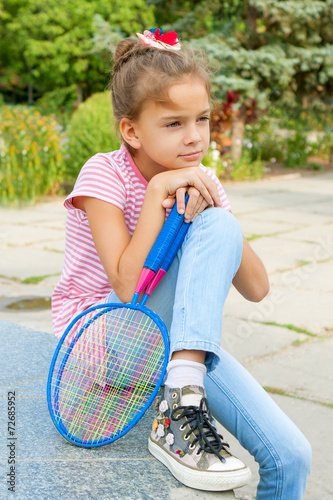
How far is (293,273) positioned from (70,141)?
5.17 metres

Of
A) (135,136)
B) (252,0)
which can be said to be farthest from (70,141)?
(135,136)

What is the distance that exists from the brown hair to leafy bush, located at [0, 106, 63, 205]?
5707mm

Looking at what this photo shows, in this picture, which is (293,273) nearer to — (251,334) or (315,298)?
(315,298)

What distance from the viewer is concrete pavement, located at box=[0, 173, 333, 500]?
2.08m

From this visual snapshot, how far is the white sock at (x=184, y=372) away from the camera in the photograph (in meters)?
1.53

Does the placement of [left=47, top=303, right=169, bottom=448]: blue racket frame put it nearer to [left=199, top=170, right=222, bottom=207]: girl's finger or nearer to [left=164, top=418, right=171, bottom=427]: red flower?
[left=164, top=418, right=171, bottom=427]: red flower

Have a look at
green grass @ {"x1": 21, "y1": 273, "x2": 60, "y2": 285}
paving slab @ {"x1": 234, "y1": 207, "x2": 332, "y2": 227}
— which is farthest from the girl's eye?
paving slab @ {"x1": 234, "y1": 207, "x2": 332, "y2": 227}

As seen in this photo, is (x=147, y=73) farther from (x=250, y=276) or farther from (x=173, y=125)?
(x=250, y=276)

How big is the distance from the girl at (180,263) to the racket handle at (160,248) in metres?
0.03

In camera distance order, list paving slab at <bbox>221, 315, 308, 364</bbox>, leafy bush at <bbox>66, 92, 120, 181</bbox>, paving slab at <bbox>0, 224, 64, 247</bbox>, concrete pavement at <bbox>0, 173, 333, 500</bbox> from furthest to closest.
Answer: leafy bush at <bbox>66, 92, 120, 181</bbox>
paving slab at <bbox>0, 224, 64, 247</bbox>
paving slab at <bbox>221, 315, 308, 364</bbox>
concrete pavement at <bbox>0, 173, 333, 500</bbox>

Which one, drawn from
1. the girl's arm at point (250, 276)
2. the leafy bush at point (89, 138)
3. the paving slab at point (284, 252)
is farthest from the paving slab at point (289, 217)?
the girl's arm at point (250, 276)

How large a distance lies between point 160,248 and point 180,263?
7 centimetres

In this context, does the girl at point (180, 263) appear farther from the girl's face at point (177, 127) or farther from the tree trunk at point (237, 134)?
the tree trunk at point (237, 134)

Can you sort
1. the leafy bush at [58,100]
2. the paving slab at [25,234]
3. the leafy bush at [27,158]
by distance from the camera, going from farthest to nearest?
1. the leafy bush at [58,100]
2. the leafy bush at [27,158]
3. the paving slab at [25,234]
